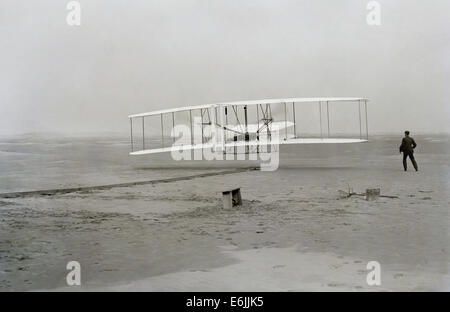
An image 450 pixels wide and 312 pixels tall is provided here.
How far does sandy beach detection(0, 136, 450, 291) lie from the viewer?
519 cm

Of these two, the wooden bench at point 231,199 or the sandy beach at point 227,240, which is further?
the wooden bench at point 231,199

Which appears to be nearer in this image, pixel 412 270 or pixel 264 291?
pixel 264 291

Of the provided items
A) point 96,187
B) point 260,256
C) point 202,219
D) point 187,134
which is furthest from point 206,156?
point 260,256

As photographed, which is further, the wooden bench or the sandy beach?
the wooden bench

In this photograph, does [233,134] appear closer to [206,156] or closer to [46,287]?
[206,156]

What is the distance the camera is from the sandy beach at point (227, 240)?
519cm

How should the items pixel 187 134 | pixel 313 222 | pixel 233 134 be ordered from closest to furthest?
pixel 313 222 < pixel 233 134 < pixel 187 134

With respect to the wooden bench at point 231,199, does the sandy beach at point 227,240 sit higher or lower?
lower

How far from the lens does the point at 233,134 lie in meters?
22.3

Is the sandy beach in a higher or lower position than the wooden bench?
lower

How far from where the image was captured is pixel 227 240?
6.88 m

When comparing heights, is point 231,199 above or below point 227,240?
above

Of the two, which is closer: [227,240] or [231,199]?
[227,240]
